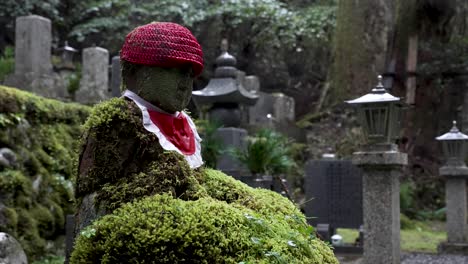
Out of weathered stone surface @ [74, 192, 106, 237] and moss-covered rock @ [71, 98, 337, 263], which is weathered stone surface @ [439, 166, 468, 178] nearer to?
moss-covered rock @ [71, 98, 337, 263]

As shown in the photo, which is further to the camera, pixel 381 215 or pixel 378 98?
pixel 378 98

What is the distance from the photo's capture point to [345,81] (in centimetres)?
1555

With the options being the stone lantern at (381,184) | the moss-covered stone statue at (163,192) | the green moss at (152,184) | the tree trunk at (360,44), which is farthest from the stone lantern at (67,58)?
the green moss at (152,184)

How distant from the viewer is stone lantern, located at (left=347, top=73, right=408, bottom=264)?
6.39 m

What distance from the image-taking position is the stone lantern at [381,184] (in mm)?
6391

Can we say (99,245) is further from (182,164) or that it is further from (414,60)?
(414,60)

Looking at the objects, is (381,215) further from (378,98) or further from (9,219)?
(9,219)

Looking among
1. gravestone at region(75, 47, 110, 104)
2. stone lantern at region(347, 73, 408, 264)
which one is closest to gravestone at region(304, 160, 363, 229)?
stone lantern at region(347, 73, 408, 264)

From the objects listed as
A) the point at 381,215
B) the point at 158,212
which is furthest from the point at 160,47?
the point at 381,215

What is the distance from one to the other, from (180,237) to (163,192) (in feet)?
1.08

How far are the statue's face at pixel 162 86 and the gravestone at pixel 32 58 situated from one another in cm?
864

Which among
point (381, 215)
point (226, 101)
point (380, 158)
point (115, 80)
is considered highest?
point (115, 80)

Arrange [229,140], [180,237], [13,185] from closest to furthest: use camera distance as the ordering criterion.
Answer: [180,237] < [13,185] < [229,140]

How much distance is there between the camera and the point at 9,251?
181 inches
